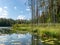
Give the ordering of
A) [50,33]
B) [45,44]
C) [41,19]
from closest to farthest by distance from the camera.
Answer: [45,44] → [50,33] → [41,19]

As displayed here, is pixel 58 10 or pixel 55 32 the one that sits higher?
pixel 58 10

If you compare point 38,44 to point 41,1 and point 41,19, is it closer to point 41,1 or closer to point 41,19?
point 41,1

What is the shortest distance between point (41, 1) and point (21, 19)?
25.7 m

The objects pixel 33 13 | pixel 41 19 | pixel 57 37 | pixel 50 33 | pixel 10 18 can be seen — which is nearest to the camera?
pixel 57 37

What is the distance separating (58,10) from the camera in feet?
54.3

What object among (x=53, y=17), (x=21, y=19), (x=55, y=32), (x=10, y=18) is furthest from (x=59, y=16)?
(x=10, y=18)

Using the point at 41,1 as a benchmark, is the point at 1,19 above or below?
below

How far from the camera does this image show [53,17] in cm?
1697

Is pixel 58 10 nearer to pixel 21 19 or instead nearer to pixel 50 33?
pixel 50 33

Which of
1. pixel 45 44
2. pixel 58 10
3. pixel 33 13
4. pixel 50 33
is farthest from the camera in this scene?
pixel 33 13

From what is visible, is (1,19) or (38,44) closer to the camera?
(38,44)

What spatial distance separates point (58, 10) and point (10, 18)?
26.5 m

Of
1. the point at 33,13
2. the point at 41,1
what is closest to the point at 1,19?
the point at 33,13

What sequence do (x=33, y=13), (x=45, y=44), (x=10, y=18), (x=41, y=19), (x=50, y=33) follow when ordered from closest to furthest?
(x=45, y=44), (x=50, y=33), (x=33, y=13), (x=41, y=19), (x=10, y=18)
